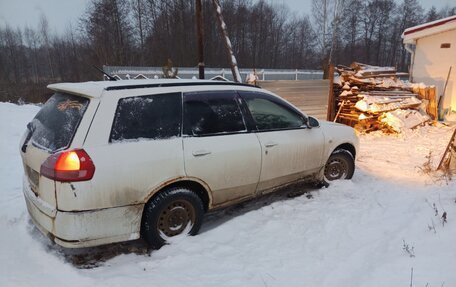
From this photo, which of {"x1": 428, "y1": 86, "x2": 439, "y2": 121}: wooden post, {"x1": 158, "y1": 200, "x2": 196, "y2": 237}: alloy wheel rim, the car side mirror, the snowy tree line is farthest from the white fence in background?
{"x1": 158, "y1": 200, "x2": 196, "y2": 237}: alloy wheel rim

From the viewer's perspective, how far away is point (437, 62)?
13.4 metres

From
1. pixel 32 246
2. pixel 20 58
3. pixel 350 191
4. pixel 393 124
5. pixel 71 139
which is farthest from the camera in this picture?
pixel 20 58

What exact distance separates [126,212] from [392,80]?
1145cm

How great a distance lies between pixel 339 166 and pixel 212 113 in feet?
8.56

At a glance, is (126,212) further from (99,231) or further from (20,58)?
(20,58)

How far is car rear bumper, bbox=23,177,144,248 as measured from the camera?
325cm

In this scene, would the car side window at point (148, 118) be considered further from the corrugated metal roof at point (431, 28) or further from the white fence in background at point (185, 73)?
the white fence in background at point (185, 73)

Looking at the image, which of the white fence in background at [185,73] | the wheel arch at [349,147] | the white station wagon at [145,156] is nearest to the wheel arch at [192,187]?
the white station wagon at [145,156]

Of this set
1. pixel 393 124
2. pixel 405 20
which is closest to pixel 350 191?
pixel 393 124

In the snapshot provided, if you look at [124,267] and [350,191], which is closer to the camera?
[124,267]

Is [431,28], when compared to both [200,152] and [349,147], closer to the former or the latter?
[349,147]

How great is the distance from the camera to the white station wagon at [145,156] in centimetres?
325

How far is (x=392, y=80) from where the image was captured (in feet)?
40.2

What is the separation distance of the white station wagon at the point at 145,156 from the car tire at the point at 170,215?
1cm
